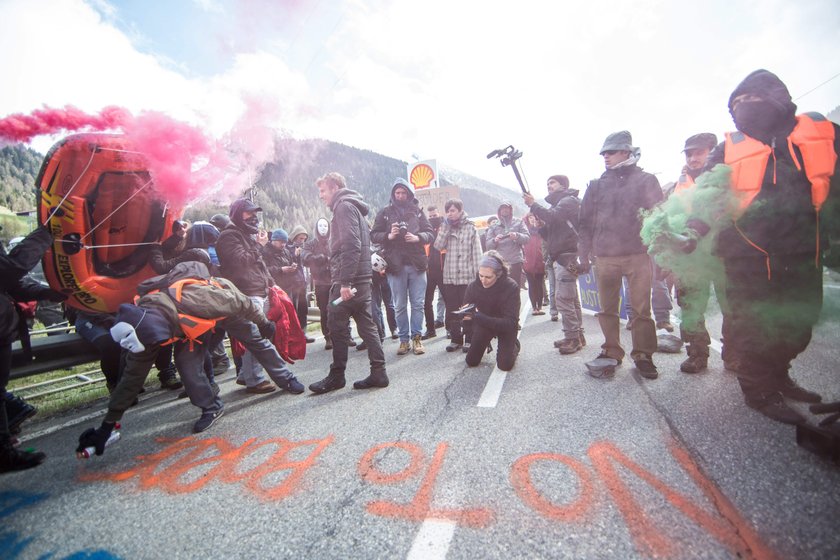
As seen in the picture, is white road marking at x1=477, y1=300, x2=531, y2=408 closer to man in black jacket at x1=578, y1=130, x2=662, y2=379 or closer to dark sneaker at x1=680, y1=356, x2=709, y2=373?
man in black jacket at x1=578, y1=130, x2=662, y2=379

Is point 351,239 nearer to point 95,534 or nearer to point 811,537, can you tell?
point 95,534

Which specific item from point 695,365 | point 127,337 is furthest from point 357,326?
point 695,365

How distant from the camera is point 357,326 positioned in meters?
3.64

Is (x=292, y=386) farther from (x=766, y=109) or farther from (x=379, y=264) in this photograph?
(x=766, y=109)

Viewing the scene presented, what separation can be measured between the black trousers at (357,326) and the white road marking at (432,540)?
2.05 meters

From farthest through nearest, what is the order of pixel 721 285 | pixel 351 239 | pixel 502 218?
pixel 502 218, pixel 351 239, pixel 721 285

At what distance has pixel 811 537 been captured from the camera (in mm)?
1368

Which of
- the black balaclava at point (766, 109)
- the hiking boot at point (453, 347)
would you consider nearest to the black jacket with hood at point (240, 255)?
the hiking boot at point (453, 347)

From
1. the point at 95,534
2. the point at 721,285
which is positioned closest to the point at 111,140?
the point at 95,534

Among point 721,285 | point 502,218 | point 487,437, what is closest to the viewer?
point 487,437

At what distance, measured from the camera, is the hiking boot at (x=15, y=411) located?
131 inches

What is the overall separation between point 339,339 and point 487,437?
1816 mm

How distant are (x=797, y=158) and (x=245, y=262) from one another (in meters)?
4.43

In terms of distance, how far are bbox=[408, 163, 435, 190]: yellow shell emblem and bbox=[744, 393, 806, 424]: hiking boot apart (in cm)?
1029
